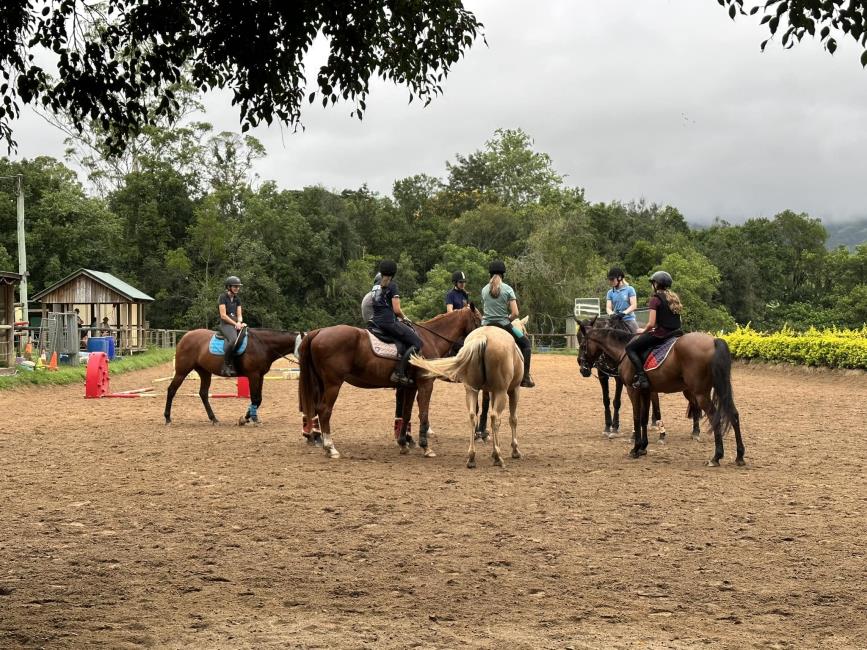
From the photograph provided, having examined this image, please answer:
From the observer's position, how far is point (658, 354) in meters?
10.9

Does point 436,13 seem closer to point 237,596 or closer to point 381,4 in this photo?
point 381,4

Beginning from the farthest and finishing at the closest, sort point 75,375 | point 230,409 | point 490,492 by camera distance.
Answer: point 75,375, point 230,409, point 490,492

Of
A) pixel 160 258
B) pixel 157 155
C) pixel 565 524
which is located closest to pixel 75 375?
pixel 565 524

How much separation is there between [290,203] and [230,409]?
47.4 metres

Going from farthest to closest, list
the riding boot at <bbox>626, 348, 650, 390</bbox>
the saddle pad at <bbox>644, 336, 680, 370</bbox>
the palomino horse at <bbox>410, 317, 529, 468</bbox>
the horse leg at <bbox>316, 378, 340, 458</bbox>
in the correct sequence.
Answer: the horse leg at <bbox>316, 378, 340, 458</bbox> → the riding boot at <bbox>626, 348, 650, 390</bbox> → the saddle pad at <bbox>644, 336, 680, 370</bbox> → the palomino horse at <bbox>410, 317, 529, 468</bbox>

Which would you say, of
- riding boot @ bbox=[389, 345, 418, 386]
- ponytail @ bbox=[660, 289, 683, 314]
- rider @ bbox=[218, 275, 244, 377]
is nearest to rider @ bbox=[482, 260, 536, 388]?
riding boot @ bbox=[389, 345, 418, 386]

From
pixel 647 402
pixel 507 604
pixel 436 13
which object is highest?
→ pixel 436 13

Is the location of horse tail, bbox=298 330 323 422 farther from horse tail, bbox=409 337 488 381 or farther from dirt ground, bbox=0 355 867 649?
horse tail, bbox=409 337 488 381

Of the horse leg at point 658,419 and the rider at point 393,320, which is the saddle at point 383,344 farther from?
the horse leg at point 658,419

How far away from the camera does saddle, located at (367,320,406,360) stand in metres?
11.2

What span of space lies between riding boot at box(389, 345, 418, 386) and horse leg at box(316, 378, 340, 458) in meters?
0.71

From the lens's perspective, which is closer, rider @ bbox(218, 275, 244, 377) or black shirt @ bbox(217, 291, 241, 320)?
rider @ bbox(218, 275, 244, 377)

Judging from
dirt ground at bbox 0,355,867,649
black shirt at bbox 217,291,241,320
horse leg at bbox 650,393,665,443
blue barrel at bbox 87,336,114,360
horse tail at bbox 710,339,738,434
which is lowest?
dirt ground at bbox 0,355,867,649

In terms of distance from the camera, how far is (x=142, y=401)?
19094 millimetres
